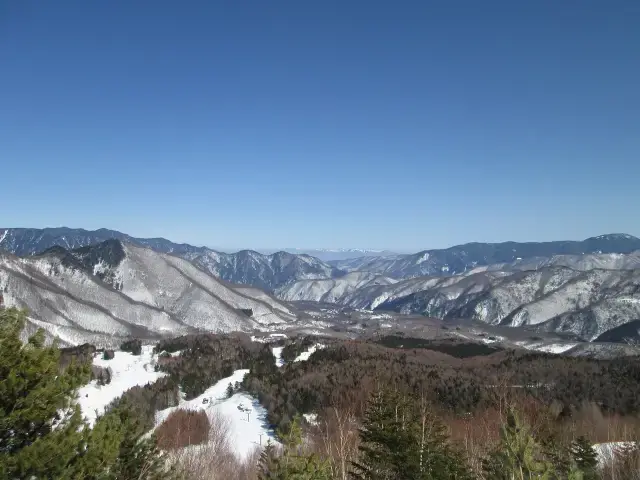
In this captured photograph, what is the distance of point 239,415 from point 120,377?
58.9 meters

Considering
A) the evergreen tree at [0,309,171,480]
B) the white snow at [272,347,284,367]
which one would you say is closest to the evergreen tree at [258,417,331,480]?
the evergreen tree at [0,309,171,480]

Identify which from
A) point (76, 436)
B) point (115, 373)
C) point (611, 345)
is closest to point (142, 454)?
point (76, 436)

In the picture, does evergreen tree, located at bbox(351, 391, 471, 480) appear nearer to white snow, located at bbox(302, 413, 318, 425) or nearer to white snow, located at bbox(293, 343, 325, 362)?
white snow, located at bbox(302, 413, 318, 425)

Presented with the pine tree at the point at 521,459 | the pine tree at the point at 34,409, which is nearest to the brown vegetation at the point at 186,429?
the pine tree at the point at 34,409

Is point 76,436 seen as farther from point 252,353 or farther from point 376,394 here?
point 252,353

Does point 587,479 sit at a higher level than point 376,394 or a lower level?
lower

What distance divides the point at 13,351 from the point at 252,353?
13376 cm

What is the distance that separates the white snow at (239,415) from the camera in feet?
222

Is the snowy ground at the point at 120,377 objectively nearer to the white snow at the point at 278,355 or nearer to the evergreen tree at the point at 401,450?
the white snow at the point at 278,355

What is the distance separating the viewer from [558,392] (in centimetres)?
7831

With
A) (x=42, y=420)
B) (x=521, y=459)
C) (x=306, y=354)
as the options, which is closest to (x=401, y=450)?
(x=521, y=459)

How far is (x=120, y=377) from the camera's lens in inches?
4936

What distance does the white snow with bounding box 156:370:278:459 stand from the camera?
6781 centimetres

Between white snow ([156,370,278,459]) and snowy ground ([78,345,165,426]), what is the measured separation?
17233 millimetres
